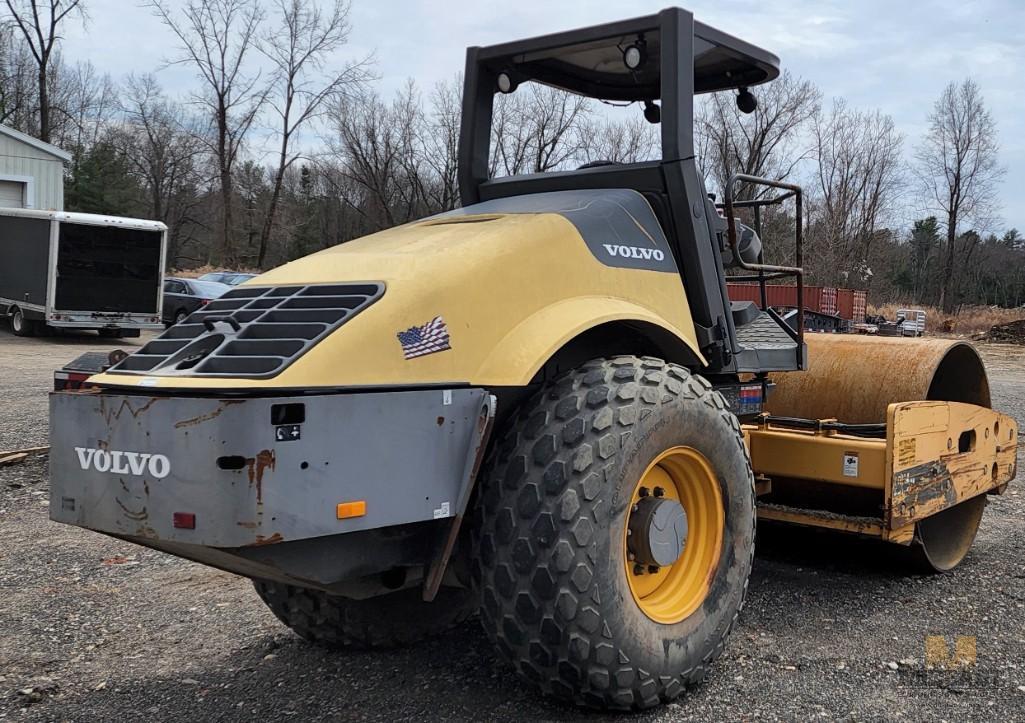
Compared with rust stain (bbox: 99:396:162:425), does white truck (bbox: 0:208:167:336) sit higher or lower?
higher

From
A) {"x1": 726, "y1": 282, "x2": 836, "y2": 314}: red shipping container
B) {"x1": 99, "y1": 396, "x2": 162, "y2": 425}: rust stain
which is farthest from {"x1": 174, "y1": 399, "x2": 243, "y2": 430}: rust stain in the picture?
{"x1": 726, "y1": 282, "x2": 836, "y2": 314}: red shipping container

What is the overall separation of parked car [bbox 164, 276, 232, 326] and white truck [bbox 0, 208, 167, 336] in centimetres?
401

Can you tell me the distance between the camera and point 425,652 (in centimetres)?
410

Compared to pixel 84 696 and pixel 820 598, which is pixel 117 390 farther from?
pixel 820 598

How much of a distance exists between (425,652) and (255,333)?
1.72 meters

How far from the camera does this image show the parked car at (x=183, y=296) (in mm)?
25236

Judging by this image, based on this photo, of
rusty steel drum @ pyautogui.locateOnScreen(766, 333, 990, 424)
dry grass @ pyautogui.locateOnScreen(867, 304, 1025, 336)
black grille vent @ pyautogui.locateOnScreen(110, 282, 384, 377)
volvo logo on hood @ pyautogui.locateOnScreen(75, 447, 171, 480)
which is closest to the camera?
volvo logo on hood @ pyautogui.locateOnScreen(75, 447, 171, 480)

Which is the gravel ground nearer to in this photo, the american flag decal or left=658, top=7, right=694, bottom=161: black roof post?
the american flag decal

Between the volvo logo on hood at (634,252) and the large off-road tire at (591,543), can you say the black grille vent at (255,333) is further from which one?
the volvo logo on hood at (634,252)

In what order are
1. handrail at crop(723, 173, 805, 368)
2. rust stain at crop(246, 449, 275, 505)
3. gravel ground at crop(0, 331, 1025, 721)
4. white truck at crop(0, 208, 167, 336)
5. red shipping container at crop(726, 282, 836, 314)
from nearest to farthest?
rust stain at crop(246, 449, 275, 505)
gravel ground at crop(0, 331, 1025, 721)
handrail at crop(723, 173, 805, 368)
red shipping container at crop(726, 282, 836, 314)
white truck at crop(0, 208, 167, 336)

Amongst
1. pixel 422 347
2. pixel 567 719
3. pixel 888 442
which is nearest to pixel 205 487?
pixel 422 347

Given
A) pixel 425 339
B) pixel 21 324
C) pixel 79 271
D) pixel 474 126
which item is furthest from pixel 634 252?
pixel 21 324

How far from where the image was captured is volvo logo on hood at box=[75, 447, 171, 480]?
8.95 ft

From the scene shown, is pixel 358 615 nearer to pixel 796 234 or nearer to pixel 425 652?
pixel 425 652
